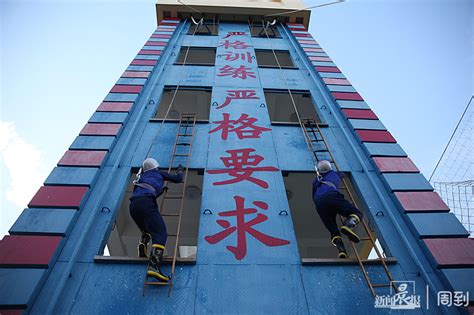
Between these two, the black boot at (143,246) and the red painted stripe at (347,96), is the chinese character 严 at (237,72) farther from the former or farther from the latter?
the black boot at (143,246)

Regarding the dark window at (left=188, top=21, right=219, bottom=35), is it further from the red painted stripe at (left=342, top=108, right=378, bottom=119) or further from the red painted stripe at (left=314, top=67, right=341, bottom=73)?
the red painted stripe at (left=342, top=108, right=378, bottom=119)

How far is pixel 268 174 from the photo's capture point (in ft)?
21.9

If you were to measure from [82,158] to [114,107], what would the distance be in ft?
6.96

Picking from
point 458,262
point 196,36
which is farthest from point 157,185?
point 196,36

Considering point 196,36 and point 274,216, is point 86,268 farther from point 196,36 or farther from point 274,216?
point 196,36

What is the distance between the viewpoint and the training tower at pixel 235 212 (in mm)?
4441

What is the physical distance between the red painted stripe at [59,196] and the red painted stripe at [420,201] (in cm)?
567

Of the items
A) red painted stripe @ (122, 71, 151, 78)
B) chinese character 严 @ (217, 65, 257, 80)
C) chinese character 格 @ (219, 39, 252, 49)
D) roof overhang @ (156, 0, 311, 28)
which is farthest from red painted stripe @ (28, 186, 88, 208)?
roof overhang @ (156, 0, 311, 28)

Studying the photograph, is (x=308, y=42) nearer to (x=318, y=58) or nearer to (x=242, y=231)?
(x=318, y=58)

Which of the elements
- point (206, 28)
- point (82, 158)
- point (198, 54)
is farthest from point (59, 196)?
point (206, 28)

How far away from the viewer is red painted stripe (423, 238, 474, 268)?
475cm

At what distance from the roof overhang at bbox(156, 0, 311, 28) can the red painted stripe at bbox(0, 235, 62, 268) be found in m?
13.2

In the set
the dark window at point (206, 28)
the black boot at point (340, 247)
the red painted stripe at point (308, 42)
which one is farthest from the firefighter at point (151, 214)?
the dark window at point (206, 28)

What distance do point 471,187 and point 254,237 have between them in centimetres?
932
